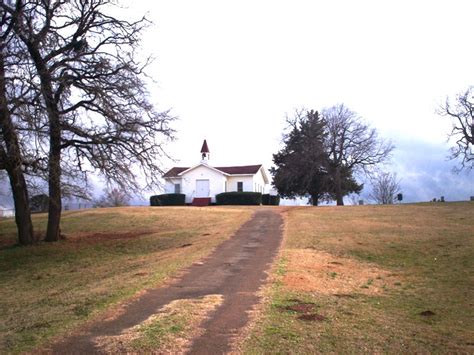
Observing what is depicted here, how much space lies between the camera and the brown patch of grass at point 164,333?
22.0 ft

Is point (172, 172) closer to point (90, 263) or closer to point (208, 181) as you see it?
point (90, 263)

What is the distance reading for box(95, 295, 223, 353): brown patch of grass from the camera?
669 centimetres

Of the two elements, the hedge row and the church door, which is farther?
the hedge row

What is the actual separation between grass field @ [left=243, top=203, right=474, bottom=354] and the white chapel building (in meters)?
29.5

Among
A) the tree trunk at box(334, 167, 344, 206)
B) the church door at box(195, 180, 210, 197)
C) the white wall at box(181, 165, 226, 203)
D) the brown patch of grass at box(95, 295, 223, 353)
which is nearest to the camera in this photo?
the brown patch of grass at box(95, 295, 223, 353)

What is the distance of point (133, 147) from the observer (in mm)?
21297

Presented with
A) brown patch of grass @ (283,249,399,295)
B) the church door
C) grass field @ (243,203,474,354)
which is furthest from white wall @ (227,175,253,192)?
brown patch of grass @ (283,249,399,295)

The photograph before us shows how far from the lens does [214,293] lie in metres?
10.3

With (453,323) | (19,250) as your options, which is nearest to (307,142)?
(19,250)

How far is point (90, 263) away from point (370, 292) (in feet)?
36.2

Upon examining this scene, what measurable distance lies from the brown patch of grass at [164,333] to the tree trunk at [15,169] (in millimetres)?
11084

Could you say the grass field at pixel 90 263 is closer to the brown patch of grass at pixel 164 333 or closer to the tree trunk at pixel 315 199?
the brown patch of grass at pixel 164 333

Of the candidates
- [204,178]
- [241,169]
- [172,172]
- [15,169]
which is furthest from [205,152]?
[15,169]

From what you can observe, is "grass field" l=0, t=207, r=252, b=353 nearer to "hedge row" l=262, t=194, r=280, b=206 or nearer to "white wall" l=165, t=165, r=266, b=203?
"white wall" l=165, t=165, r=266, b=203
